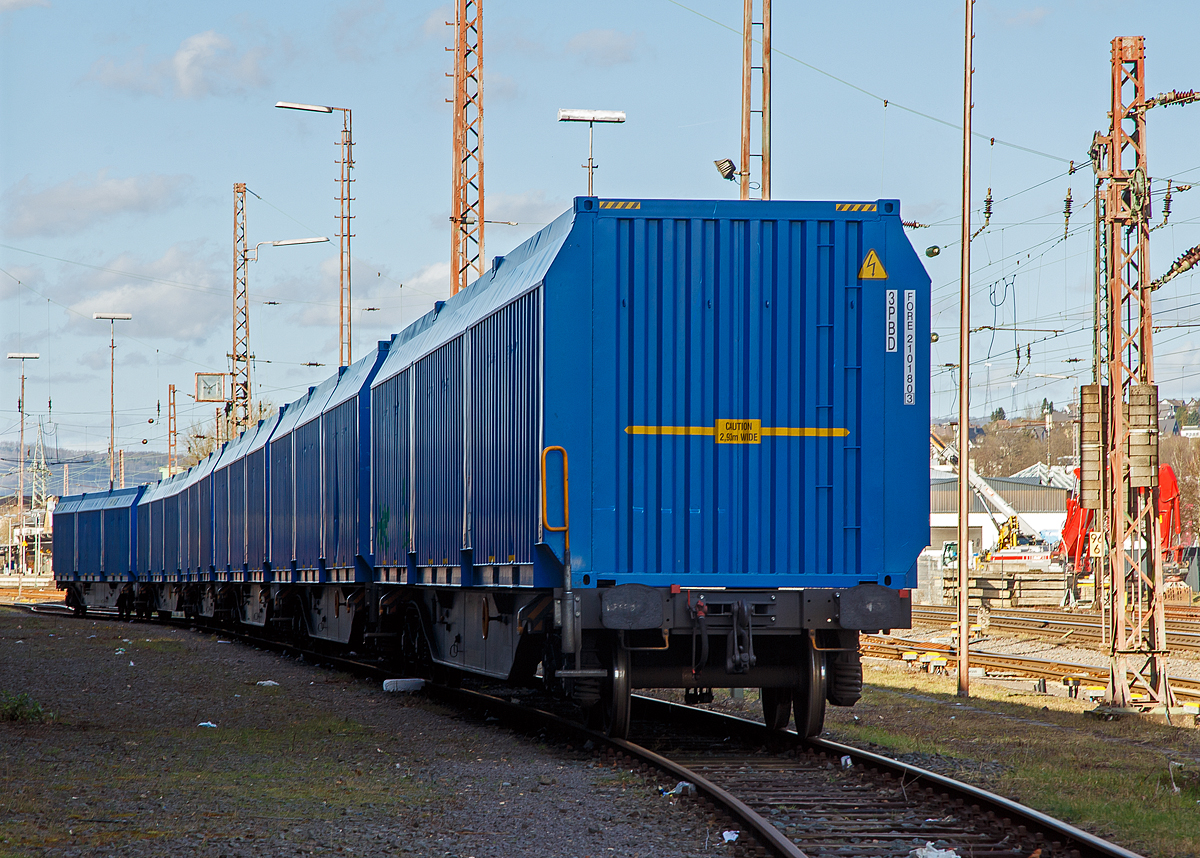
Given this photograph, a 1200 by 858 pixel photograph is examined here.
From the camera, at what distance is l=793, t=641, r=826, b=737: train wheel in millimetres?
10305

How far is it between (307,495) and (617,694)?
1167cm

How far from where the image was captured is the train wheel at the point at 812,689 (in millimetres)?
10305

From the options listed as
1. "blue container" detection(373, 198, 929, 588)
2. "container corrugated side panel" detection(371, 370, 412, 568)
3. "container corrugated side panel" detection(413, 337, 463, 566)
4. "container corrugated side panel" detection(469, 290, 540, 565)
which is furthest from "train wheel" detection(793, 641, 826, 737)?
"container corrugated side panel" detection(371, 370, 412, 568)

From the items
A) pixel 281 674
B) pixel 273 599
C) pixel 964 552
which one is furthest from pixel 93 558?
pixel 964 552

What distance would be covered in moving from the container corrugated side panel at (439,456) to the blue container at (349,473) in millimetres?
2759

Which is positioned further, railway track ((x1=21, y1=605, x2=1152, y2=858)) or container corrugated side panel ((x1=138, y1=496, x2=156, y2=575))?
container corrugated side panel ((x1=138, y1=496, x2=156, y2=575))

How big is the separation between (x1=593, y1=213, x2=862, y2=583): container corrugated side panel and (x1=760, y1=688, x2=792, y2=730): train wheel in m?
1.64

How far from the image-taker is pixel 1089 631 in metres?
28.5

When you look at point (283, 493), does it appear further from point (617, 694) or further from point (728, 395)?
point (728, 395)

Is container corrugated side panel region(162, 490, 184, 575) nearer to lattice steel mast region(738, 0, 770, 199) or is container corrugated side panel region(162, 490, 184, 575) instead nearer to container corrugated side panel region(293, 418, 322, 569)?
container corrugated side panel region(293, 418, 322, 569)

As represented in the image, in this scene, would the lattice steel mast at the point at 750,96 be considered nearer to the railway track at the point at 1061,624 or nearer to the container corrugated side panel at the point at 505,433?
the container corrugated side panel at the point at 505,433

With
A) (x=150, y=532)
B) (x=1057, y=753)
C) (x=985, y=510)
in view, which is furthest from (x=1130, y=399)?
(x=985, y=510)

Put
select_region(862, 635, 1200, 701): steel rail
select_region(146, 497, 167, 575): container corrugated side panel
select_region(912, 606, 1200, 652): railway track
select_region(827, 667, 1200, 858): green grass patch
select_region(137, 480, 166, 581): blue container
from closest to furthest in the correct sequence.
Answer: select_region(827, 667, 1200, 858): green grass patch → select_region(862, 635, 1200, 701): steel rail → select_region(912, 606, 1200, 652): railway track → select_region(146, 497, 167, 575): container corrugated side panel → select_region(137, 480, 166, 581): blue container

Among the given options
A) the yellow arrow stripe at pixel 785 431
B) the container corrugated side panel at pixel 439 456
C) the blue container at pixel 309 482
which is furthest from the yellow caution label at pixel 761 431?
the blue container at pixel 309 482
